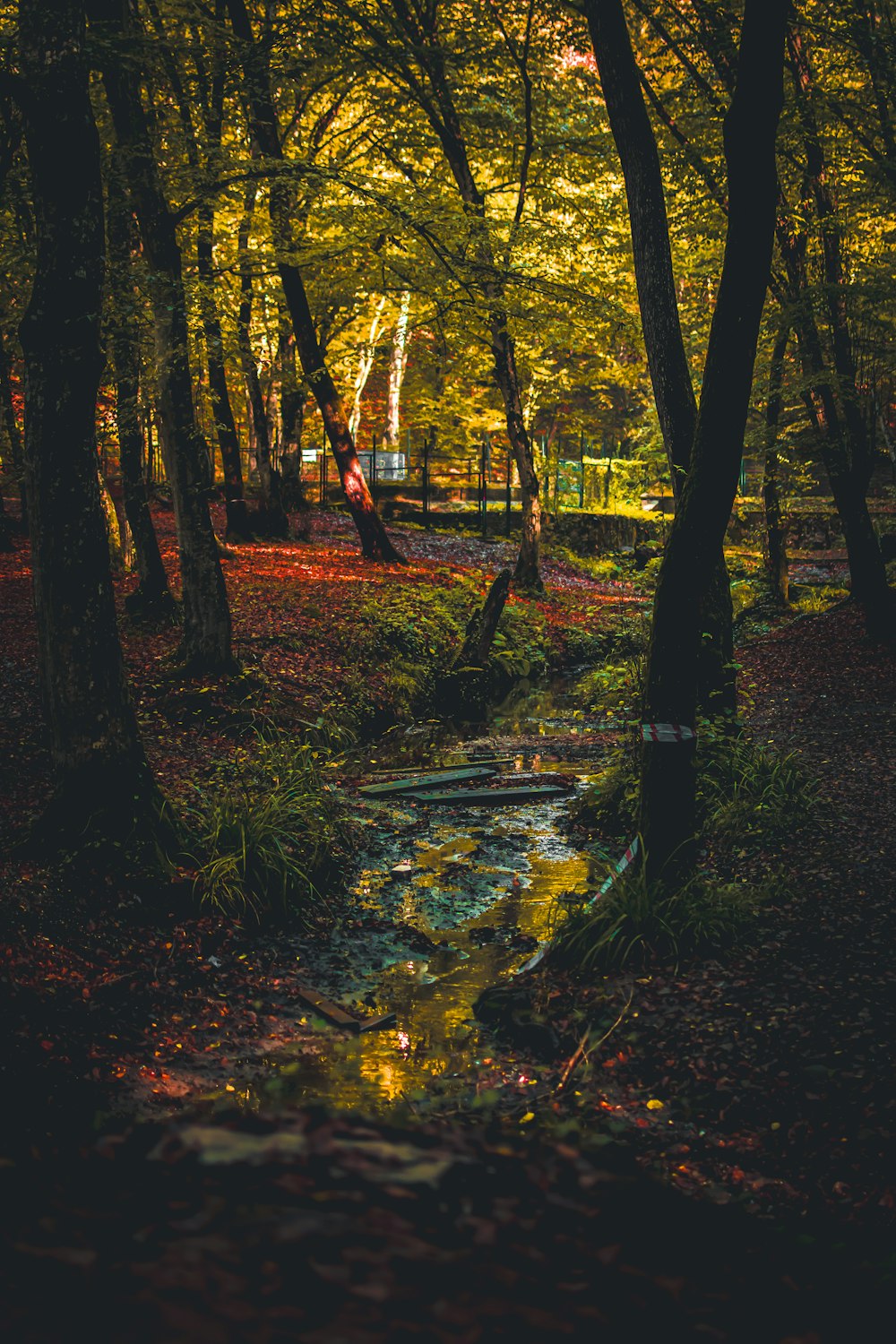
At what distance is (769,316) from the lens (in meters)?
12.7

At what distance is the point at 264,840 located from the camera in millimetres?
6344

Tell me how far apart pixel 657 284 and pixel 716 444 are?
11.2 feet

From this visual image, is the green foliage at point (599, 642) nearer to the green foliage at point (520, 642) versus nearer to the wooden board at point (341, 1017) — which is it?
the green foliage at point (520, 642)

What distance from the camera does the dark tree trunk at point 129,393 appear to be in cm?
898

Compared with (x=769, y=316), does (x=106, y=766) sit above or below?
below

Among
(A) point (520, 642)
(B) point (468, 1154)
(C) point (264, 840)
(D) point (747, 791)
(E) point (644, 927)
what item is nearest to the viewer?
(B) point (468, 1154)

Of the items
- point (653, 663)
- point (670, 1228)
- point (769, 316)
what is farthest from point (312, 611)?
point (670, 1228)

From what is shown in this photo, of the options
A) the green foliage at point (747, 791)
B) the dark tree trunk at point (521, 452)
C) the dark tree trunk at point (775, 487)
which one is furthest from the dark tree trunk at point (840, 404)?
the green foliage at point (747, 791)

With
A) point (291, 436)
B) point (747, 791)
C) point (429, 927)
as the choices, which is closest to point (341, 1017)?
point (429, 927)

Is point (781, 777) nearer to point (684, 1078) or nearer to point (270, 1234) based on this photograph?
point (684, 1078)

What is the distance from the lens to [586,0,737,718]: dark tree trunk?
7277 mm

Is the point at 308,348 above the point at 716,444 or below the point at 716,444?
above

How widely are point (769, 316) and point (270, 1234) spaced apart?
13366mm

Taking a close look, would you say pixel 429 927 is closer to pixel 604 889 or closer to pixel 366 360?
pixel 604 889
